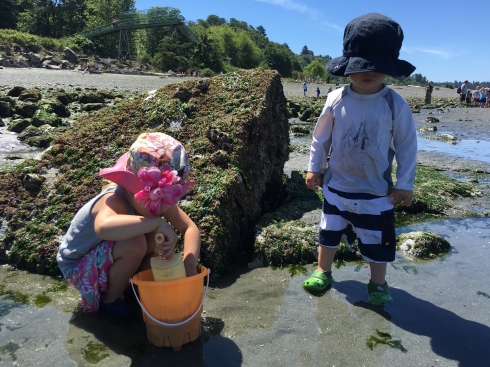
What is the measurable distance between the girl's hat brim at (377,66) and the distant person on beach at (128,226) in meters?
1.26

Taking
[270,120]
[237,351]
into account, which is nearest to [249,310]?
[237,351]

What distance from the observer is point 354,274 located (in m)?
3.37

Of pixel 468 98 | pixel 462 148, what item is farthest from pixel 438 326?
pixel 468 98

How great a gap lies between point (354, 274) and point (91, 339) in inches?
78.9

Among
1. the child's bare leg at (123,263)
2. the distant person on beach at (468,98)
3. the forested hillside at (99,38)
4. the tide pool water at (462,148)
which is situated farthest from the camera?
the forested hillside at (99,38)

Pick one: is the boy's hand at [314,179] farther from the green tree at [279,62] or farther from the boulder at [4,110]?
the green tree at [279,62]

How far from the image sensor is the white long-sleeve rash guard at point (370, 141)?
2.87m

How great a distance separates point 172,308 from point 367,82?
1.91 meters

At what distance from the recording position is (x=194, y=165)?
3666 millimetres

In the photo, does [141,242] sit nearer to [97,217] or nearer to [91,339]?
[97,217]

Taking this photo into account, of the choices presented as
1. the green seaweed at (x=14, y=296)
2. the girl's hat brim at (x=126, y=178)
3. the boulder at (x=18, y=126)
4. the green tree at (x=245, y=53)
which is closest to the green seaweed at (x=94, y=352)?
the green seaweed at (x=14, y=296)

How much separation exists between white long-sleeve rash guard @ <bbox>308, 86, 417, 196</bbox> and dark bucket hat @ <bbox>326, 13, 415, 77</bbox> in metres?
0.20

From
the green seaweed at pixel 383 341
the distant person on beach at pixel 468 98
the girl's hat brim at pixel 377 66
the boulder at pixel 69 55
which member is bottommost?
the green seaweed at pixel 383 341

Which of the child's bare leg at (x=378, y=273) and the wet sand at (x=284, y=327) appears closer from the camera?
the wet sand at (x=284, y=327)
